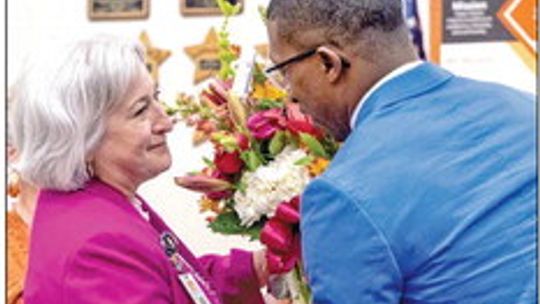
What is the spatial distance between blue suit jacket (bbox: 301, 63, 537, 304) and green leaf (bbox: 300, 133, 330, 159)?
0.81 ft

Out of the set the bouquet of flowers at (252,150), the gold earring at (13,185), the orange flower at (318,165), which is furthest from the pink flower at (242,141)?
the gold earring at (13,185)

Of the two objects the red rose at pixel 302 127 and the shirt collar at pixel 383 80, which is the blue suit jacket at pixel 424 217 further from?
the red rose at pixel 302 127

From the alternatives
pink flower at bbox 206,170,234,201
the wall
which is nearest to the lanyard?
pink flower at bbox 206,170,234,201

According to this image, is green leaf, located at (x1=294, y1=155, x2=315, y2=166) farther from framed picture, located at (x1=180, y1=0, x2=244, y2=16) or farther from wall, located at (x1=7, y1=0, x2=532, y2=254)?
framed picture, located at (x1=180, y1=0, x2=244, y2=16)

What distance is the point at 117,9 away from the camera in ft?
8.44

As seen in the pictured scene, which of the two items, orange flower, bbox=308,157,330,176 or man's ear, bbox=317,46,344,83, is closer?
man's ear, bbox=317,46,344,83

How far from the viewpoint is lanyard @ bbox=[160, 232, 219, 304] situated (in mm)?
1421

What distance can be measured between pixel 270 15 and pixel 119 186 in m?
0.43

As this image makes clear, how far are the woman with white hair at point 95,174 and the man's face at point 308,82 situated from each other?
0.32 metres

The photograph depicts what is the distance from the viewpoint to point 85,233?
133 centimetres

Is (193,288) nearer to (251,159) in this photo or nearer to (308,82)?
(251,159)

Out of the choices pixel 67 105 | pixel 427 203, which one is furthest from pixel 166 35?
pixel 427 203

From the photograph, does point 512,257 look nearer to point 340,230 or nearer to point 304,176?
point 340,230

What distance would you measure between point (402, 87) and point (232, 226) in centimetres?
44
